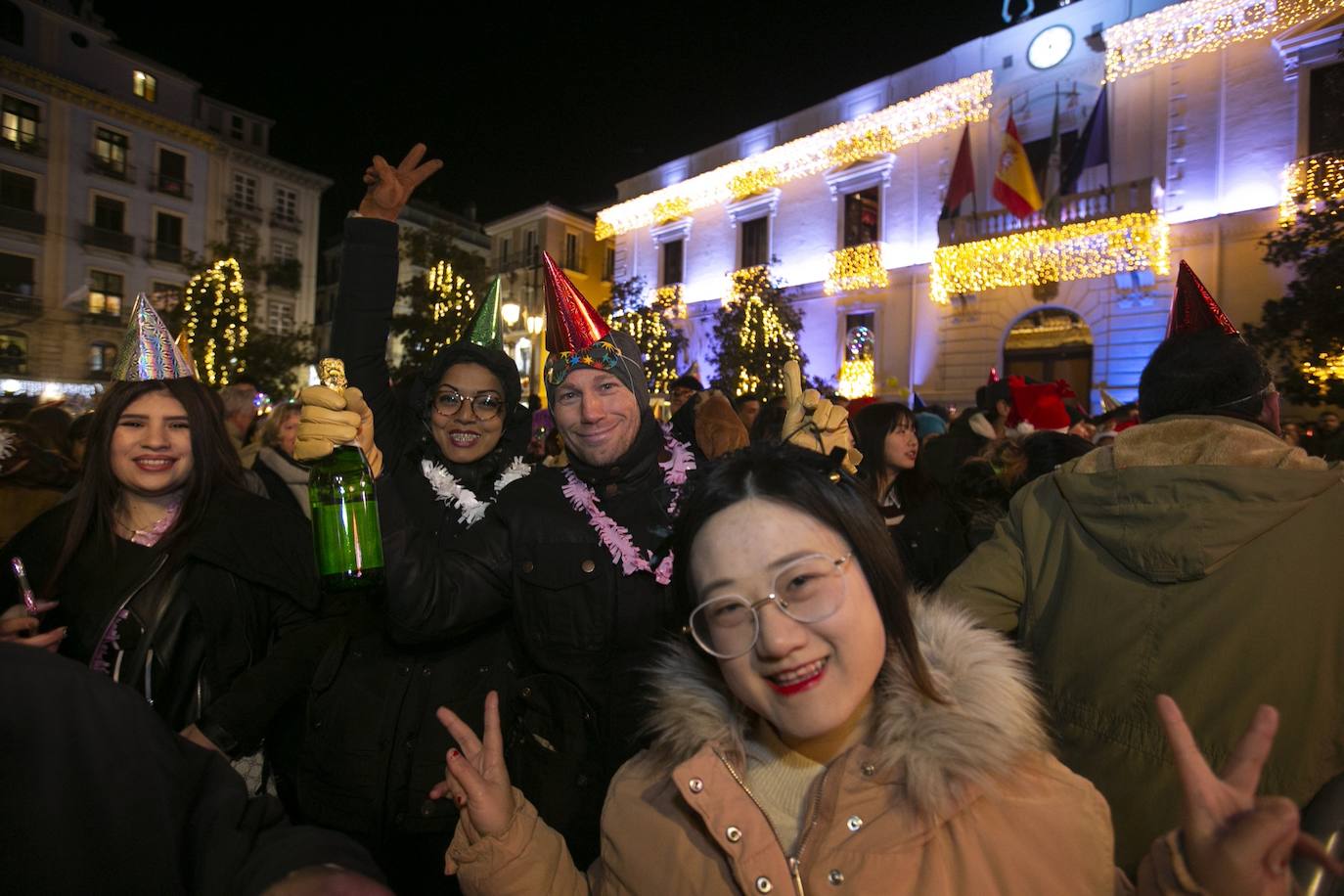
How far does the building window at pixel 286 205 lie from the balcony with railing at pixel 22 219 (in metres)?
9.12

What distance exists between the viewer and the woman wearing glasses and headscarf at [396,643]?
2.27 meters

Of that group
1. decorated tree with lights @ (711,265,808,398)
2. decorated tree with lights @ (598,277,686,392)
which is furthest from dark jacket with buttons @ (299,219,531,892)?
decorated tree with lights @ (598,277,686,392)

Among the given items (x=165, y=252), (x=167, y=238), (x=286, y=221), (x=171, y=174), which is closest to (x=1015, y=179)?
(x=286, y=221)

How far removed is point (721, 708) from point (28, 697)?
1116 millimetres

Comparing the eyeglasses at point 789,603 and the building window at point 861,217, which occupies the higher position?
the building window at point 861,217

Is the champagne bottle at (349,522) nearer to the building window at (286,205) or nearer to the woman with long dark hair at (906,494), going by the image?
the woman with long dark hair at (906,494)

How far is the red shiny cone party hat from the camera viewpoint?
270 centimetres

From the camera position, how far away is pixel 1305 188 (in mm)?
11305

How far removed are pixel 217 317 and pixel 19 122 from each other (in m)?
14.9

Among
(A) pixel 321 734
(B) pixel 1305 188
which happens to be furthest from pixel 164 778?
(B) pixel 1305 188

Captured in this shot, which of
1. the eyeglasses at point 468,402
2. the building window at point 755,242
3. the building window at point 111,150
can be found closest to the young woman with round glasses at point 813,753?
the eyeglasses at point 468,402

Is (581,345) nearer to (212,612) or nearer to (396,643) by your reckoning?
(396,643)

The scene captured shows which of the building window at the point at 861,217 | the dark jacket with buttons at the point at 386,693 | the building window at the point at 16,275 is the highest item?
the building window at the point at 861,217

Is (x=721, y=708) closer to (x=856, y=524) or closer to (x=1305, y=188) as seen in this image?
(x=856, y=524)
